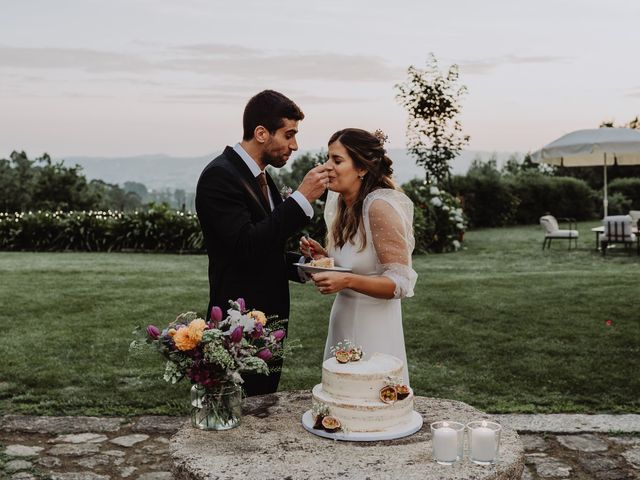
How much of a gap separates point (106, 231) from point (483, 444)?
17980 mm

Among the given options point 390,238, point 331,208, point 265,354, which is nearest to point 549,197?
point 331,208

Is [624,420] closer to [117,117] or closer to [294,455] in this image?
[294,455]

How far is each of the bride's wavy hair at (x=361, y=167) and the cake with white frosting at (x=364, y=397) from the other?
872mm

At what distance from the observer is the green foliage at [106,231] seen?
18906 mm

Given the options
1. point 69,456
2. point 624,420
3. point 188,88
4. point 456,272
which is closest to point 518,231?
point 456,272

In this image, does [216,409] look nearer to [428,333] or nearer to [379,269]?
[379,269]

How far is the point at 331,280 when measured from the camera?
333 centimetres

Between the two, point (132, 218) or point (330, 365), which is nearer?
point (330, 365)

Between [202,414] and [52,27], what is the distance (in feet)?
41.2

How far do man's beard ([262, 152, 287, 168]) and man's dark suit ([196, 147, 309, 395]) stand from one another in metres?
0.12

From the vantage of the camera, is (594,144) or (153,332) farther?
(594,144)

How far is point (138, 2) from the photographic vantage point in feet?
38.4

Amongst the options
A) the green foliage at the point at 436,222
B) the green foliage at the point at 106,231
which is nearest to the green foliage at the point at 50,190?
the green foliage at the point at 106,231

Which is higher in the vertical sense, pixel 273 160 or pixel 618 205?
pixel 273 160
